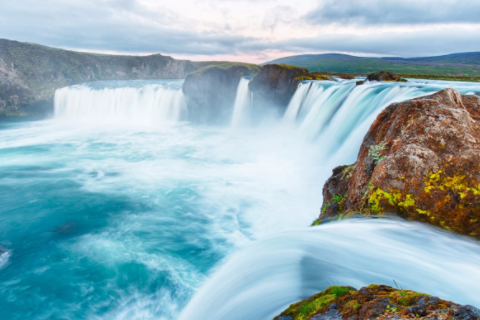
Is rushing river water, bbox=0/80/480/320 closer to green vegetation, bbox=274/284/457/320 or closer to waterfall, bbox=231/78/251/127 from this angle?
green vegetation, bbox=274/284/457/320

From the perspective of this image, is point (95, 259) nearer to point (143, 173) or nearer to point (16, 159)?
point (143, 173)

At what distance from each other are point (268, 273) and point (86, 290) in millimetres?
6113

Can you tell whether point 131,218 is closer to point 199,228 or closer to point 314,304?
point 199,228

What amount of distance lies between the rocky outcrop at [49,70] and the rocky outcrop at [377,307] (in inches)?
2331

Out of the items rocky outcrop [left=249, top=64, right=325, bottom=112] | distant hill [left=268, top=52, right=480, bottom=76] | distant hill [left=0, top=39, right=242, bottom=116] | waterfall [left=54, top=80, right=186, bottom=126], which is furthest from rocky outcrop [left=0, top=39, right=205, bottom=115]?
distant hill [left=268, top=52, right=480, bottom=76]

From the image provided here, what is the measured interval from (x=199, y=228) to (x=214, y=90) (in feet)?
92.6

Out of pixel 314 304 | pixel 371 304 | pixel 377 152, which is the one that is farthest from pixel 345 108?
pixel 371 304

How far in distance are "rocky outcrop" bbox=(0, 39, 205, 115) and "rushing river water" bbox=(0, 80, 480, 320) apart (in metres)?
28.0

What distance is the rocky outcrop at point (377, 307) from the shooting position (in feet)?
7.34

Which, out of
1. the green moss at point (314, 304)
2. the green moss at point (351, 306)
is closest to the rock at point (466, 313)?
the green moss at point (351, 306)

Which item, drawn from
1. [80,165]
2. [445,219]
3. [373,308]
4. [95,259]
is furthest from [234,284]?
[80,165]

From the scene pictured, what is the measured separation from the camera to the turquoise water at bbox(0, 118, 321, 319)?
7.77 meters

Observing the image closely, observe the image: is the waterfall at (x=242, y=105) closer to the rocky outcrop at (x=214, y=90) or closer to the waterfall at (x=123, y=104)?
the rocky outcrop at (x=214, y=90)

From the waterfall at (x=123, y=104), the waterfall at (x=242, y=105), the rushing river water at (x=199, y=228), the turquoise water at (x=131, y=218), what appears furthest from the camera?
the waterfall at (x=123, y=104)
